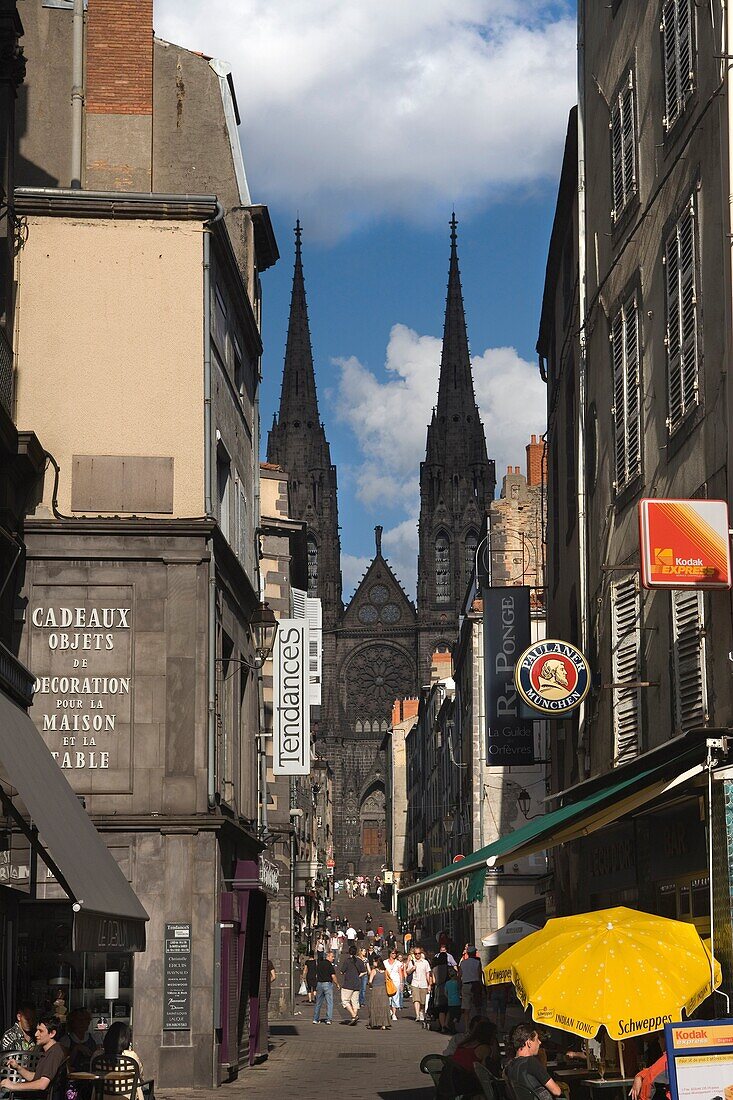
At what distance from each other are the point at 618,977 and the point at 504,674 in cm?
1344

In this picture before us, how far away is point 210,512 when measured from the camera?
20797 millimetres

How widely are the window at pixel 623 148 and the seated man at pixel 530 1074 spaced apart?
877 cm

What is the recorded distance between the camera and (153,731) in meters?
19.8

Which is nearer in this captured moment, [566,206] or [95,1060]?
[95,1060]

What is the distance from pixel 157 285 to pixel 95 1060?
1132cm

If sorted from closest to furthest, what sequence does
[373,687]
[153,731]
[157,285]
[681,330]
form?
[681,330]
[153,731]
[157,285]
[373,687]

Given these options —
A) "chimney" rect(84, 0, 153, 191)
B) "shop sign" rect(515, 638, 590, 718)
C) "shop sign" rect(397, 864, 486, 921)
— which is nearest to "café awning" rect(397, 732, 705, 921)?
"shop sign" rect(397, 864, 486, 921)

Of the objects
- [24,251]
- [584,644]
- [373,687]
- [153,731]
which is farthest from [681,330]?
[373,687]

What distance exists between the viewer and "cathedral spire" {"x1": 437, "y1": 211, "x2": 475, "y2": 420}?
5738 inches

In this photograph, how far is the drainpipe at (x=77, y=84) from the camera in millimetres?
23203

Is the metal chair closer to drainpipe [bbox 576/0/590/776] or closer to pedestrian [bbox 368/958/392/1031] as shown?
drainpipe [bbox 576/0/590/776]

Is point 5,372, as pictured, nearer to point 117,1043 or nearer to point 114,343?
point 114,343

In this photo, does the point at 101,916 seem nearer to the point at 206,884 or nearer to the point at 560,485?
the point at 206,884

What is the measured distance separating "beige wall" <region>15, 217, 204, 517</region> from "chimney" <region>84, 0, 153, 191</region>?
324 cm
